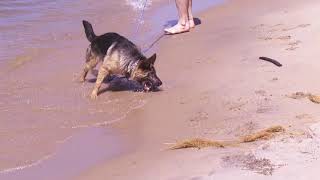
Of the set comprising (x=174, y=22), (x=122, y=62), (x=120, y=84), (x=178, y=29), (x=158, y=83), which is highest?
(x=122, y=62)

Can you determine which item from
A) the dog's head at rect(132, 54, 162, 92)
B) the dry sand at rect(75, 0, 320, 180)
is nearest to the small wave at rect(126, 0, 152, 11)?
the dry sand at rect(75, 0, 320, 180)

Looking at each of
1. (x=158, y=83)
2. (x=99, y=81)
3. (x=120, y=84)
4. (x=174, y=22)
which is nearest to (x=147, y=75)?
(x=158, y=83)

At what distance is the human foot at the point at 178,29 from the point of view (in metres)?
8.91

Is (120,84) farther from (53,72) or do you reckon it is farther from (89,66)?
(53,72)

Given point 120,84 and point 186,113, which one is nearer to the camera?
point 186,113

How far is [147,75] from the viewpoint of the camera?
6.51m

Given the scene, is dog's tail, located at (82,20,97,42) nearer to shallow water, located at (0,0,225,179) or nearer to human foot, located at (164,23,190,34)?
shallow water, located at (0,0,225,179)

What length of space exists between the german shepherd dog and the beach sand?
0.61 ft

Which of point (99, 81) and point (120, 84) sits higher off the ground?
point (99, 81)

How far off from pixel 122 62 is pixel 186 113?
1.22m

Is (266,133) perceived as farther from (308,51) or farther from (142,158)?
(308,51)

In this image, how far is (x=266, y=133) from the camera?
465 centimetres

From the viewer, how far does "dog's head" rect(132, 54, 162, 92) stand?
6.43 meters

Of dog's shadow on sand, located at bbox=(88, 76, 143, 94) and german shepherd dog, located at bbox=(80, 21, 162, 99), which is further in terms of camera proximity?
dog's shadow on sand, located at bbox=(88, 76, 143, 94)
